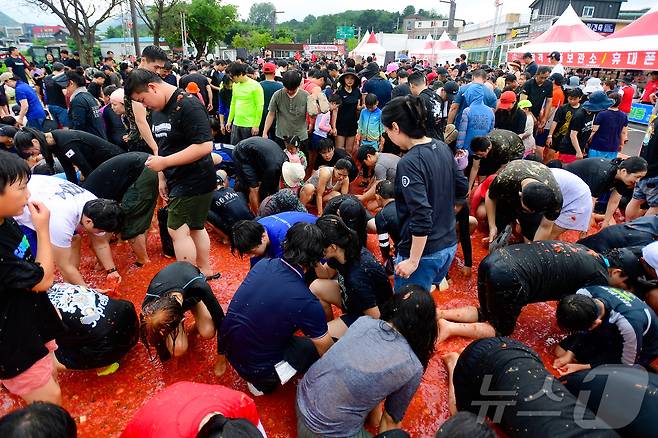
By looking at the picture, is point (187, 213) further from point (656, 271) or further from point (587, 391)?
point (656, 271)

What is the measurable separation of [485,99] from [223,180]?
382 centimetres

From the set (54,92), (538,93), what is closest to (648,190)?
(538,93)

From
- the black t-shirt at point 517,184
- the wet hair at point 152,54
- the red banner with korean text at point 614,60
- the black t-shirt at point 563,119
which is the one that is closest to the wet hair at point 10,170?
the wet hair at point 152,54

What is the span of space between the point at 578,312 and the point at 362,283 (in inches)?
49.3

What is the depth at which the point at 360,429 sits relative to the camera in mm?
1965

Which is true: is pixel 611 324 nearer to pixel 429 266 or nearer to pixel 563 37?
pixel 429 266

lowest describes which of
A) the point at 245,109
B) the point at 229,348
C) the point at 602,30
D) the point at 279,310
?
the point at 229,348

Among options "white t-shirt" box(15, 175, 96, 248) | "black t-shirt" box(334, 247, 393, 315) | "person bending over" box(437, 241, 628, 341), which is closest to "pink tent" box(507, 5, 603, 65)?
"person bending over" box(437, 241, 628, 341)

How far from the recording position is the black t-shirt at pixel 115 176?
3654mm

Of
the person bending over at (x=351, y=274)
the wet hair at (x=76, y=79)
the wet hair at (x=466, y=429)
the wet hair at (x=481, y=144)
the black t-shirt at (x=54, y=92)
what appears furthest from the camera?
the black t-shirt at (x=54, y=92)

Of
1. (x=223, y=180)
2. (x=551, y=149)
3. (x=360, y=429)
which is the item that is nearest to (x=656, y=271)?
(x=360, y=429)

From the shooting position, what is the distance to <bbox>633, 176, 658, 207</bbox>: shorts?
13.5ft

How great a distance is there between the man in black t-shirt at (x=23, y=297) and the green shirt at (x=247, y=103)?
4089 millimetres

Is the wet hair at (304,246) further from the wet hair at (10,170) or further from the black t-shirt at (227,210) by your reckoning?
the black t-shirt at (227,210)
